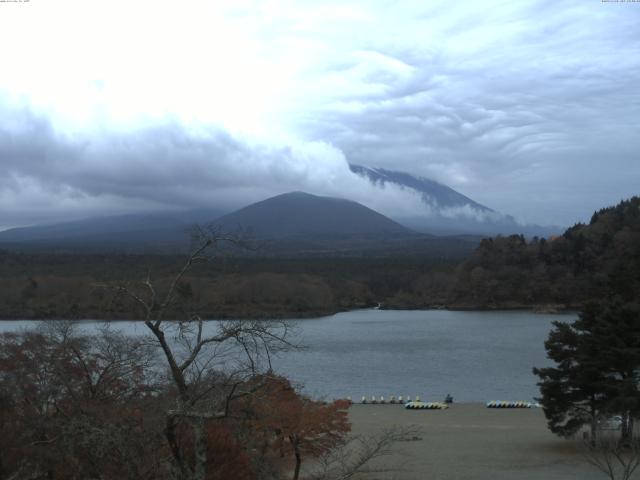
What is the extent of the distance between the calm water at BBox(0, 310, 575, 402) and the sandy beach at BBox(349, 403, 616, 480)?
9.27ft

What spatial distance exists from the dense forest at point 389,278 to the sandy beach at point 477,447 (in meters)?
29.6

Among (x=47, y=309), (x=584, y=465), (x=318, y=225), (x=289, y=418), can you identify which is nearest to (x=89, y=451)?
(x=289, y=418)

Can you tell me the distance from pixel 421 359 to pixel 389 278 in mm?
43174

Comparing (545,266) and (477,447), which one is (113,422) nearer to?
(477,447)

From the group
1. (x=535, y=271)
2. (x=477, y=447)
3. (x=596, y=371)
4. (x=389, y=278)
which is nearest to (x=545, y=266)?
(x=535, y=271)

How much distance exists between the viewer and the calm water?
2636 centimetres

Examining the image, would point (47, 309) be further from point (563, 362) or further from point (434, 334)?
point (563, 362)

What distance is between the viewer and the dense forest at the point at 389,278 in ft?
180

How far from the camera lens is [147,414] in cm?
637

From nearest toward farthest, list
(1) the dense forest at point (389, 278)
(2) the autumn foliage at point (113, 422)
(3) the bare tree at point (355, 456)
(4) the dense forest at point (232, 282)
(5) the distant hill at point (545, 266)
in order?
1. (2) the autumn foliage at point (113, 422)
2. (3) the bare tree at point (355, 456)
3. (4) the dense forest at point (232, 282)
4. (1) the dense forest at point (389, 278)
5. (5) the distant hill at point (545, 266)

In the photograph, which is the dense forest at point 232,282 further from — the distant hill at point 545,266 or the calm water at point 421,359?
the distant hill at point 545,266

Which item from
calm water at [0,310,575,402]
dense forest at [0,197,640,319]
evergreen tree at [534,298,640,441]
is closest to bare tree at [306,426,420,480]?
calm water at [0,310,575,402]

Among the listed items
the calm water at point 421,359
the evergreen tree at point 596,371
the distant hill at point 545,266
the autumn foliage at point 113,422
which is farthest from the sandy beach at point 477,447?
the distant hill at point 545,266

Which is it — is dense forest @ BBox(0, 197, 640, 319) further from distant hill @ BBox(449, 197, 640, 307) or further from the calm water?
the calm water
